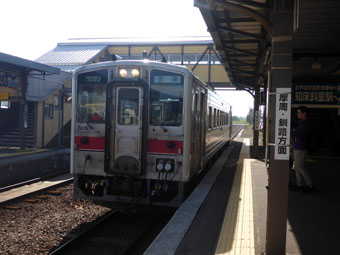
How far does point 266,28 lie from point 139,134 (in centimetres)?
280

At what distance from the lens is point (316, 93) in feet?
27.3

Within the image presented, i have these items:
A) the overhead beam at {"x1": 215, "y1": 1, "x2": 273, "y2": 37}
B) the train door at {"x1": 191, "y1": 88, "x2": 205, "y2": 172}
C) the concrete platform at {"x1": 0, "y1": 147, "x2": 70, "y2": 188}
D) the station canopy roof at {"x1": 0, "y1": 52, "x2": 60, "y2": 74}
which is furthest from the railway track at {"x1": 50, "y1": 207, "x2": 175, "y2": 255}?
the station canopy roof at {"x1": 0, "y1": 52, "x2": 60, "y2": 74}

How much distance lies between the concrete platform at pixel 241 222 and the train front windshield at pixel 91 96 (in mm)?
2267

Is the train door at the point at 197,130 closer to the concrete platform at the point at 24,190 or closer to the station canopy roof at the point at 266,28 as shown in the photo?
the station canopy roof at the point at 266,28

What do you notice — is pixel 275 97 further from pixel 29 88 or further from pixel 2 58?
pixel 29 88

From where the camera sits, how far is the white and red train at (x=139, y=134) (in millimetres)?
5977

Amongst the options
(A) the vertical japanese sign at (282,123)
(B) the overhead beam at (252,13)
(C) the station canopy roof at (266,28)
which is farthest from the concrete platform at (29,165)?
(A) the vertical japanese sign at (282,123)

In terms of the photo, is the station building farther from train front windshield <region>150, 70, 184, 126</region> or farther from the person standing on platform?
the person standing on platform

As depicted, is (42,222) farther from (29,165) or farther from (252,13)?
(29,165)

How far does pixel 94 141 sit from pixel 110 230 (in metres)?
1.62

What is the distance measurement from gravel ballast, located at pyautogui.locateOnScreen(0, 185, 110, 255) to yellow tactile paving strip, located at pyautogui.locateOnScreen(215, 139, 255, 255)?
2.71 metres

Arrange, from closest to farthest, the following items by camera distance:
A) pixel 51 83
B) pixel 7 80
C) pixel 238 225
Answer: pixel 238 225, pixel 7 80, pixel 51 83

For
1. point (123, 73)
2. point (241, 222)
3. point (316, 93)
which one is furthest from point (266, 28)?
Answer: point (316, 93)

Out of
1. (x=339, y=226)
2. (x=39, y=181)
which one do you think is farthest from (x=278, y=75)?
(x=39, y=181)
